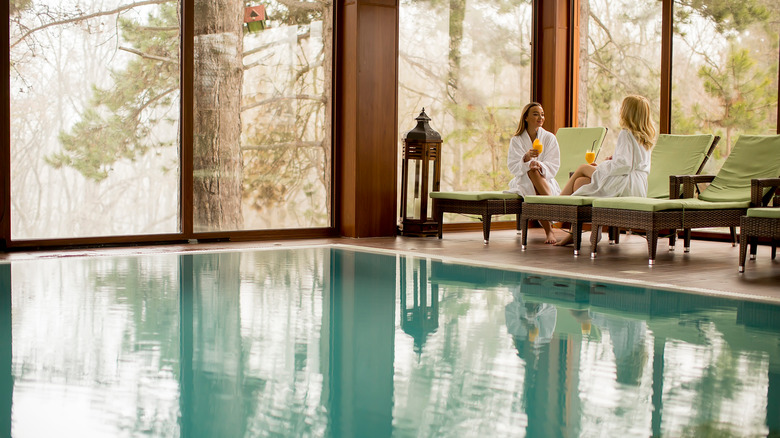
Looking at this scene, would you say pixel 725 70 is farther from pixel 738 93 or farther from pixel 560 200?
pixel 560 200

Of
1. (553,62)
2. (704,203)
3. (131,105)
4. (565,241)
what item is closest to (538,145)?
(565,241)

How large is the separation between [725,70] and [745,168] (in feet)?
6.10

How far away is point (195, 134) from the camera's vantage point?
23.4ft

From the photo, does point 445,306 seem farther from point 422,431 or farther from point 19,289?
point 19,289

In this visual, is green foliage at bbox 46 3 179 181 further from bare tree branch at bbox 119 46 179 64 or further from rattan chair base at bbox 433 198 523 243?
rattan chair base at bbox 433 198 523 243

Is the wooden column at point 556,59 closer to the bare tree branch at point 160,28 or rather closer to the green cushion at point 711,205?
the green cushion at point 711,205

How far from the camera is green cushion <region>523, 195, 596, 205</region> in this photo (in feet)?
20.7

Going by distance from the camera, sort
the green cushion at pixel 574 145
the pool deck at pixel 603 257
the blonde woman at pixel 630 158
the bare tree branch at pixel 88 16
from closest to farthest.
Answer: the pool deck at pixel 603 257 → the bare tree branch at pixel 88 16 → the blonde woman at pixel 630 158 → the green cushion at pixel 574 145

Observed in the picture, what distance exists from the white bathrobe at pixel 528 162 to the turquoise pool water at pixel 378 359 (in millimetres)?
2676

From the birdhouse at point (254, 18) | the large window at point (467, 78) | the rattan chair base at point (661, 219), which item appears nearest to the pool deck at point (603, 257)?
the rattan chair base at point (661, 219)

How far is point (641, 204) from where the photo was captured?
570 centimetres

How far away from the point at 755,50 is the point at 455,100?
115 inches

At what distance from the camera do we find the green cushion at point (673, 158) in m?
6.73

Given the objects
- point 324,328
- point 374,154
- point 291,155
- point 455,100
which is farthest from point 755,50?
point 324,328
